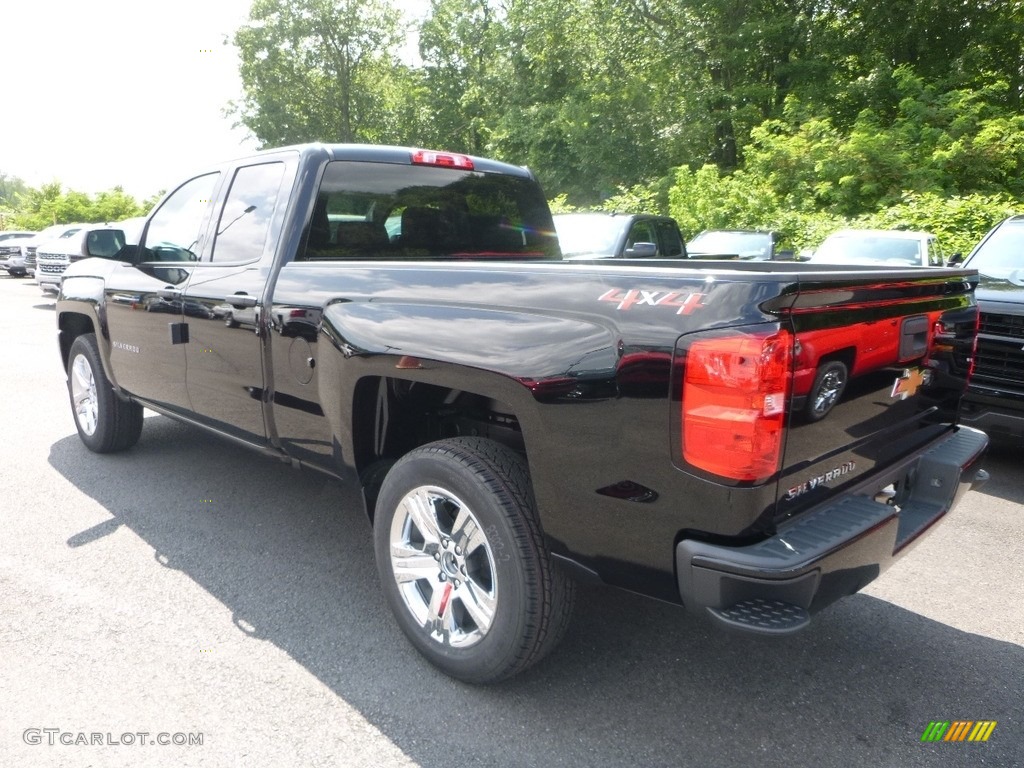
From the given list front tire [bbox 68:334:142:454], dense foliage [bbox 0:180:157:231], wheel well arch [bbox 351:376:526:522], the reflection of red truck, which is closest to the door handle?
wheel well arch [bbox 351:376:526:522]

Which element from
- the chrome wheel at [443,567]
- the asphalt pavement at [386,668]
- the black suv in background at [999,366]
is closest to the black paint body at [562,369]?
the chrome wheel at [443,567]

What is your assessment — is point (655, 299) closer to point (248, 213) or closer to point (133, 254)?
point (248, 213)

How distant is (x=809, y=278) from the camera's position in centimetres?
202

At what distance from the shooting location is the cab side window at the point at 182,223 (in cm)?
414

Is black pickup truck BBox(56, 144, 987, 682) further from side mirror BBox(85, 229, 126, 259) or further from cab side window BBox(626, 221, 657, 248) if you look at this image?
cab side window BBox(626, 221, 657, 248)

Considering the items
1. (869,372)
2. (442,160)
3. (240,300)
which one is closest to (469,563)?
(869,372)

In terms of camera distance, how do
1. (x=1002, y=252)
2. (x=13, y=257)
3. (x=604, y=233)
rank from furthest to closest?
1. (x=13, y=257)
2. (x=604, y=233)
3. (x=1002, y=252)

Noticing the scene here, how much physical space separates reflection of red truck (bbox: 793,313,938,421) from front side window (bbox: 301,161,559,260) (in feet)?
7.19

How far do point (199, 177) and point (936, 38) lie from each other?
23.9 meters

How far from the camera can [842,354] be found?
2189 millimetres

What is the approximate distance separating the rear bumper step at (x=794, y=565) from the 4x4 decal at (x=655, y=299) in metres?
0.63

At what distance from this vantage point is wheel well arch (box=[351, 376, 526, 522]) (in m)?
3.00

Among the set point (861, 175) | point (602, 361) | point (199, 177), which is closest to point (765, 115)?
point (861, 175)

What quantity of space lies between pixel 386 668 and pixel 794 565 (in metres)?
1.56
